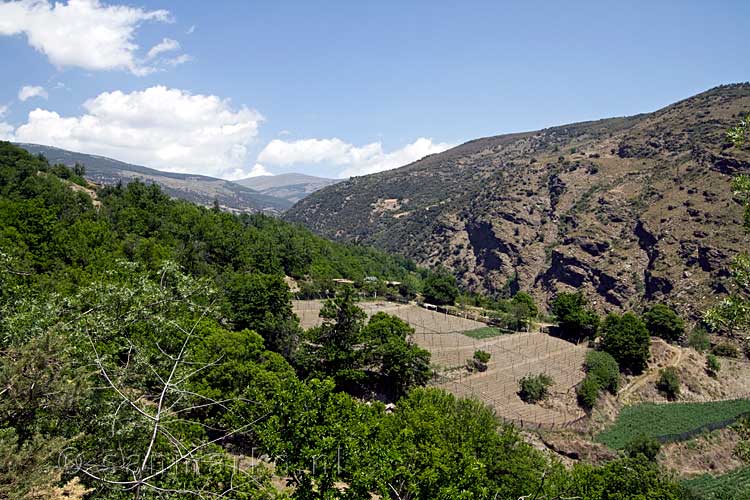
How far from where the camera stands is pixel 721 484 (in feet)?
105

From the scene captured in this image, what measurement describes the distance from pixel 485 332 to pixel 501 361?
1131 centimetres

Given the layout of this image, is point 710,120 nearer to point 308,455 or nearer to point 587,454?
point 587,454

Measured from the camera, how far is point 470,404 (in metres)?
23.1

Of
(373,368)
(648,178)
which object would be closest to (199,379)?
(373,368)

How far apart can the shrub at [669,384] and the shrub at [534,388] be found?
46.0 ft

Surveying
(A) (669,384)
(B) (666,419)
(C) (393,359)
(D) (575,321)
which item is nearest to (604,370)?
(B) (666,419)

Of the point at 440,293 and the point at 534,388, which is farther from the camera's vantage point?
the point at 440,293

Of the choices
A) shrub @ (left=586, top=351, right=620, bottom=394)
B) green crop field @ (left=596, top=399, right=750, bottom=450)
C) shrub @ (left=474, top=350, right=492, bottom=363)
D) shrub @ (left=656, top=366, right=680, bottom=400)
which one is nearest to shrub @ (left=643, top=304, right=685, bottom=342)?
green crop field @ (left=596, top=399, right=750, bottom=450)

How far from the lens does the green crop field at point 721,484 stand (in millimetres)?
29167

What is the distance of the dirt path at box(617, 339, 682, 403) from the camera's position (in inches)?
1810

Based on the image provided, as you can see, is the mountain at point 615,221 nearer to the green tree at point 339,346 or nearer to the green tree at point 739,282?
the green tree at point 339,346

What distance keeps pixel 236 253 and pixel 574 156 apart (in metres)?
117

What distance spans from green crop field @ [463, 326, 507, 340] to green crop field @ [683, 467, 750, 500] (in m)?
26.2

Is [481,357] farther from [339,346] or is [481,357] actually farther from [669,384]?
[669,384]
